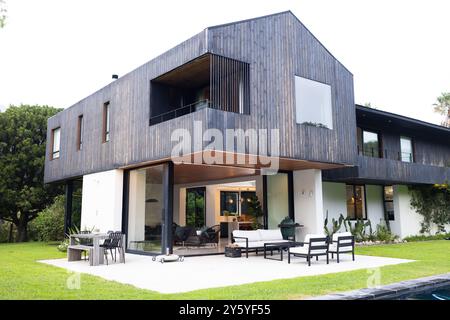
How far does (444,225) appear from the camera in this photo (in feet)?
68.9

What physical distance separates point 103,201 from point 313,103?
8199 mm

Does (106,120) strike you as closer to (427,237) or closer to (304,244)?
(304,244)

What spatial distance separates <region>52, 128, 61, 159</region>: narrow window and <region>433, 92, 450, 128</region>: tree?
31.8m

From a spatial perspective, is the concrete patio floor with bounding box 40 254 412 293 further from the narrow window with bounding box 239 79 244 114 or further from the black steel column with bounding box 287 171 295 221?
the narrow window with bounding box 239 79 244 114

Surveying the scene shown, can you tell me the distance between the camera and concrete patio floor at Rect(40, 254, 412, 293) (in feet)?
24.1

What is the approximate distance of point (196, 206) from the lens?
68.4 feet

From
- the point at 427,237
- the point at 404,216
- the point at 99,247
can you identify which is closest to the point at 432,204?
the point at 427,237

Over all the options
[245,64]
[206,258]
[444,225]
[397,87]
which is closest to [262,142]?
[245,64]

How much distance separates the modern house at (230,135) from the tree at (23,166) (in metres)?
4.55

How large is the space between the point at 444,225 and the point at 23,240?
23.4 metres

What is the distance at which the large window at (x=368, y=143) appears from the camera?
1794 cm

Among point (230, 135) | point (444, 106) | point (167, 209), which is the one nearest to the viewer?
point (230, 135)

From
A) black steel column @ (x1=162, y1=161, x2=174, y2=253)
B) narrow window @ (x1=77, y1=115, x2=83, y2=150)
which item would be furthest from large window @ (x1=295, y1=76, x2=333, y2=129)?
narrow window @ (x1=77, y1=115, x2=83, y2=150)

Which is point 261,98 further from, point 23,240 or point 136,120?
point 23,240
